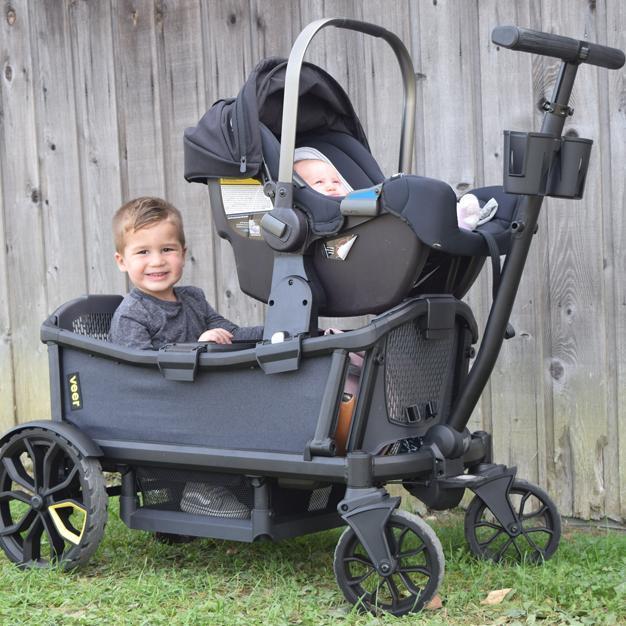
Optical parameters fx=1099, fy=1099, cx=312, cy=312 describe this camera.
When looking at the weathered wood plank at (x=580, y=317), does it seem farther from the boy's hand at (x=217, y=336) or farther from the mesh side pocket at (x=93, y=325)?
the mesh side pocket at (x=93, y=325)

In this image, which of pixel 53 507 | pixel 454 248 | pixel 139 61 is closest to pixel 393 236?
pixel 454 248

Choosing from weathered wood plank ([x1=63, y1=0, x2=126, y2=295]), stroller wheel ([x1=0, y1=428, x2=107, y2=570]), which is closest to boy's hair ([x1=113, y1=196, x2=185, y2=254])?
stroller wheel ([x1=0, y1=428, x2=107, y2=570])

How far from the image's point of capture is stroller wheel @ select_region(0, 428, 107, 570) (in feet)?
→ 11.4

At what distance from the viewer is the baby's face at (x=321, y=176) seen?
350 cm

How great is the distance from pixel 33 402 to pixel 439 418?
2.61 m

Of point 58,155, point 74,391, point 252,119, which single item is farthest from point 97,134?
point 252,119

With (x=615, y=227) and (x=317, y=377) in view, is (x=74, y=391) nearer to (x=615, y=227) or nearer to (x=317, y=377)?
(x=317, y=377)

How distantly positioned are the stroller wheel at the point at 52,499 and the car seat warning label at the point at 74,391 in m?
0.14

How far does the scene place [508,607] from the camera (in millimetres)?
3006

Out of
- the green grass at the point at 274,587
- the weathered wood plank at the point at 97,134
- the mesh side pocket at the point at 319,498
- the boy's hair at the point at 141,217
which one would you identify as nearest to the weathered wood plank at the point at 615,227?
the green grass at the point at 274,587

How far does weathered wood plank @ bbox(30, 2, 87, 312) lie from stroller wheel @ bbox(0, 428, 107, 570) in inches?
60.4

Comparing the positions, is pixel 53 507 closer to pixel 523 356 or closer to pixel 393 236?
pixel 393 236

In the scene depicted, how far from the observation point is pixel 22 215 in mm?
5258

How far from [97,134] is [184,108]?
0.53m
